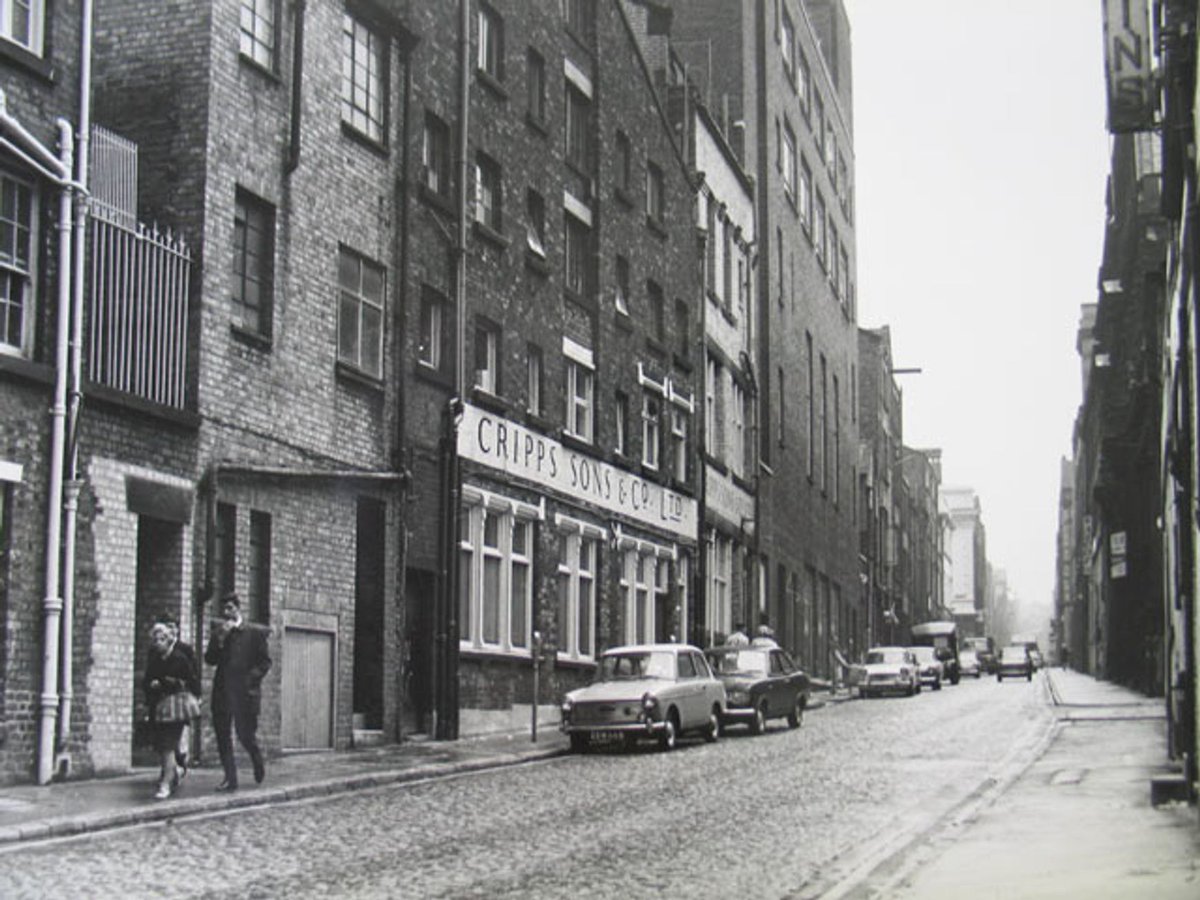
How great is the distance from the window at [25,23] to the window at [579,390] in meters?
15.9

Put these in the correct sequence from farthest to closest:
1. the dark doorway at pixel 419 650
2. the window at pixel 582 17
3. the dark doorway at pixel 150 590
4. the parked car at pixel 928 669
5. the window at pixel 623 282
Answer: the parked car at pixel 928 669, the window at pixel 623 282, the window at pixel 582 17, the dark doorway at pixel 419 650, the dark doorway at pixel 150 590

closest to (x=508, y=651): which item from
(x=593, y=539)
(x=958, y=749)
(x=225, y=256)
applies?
(x=593, y=539)

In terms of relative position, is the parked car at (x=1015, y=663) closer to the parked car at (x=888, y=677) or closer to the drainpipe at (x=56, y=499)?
the parked car at (x=888, y=677)

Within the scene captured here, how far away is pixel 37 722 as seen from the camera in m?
18.2

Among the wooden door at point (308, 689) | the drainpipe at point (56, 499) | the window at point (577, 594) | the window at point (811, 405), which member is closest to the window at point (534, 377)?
the window at point (577, 594)

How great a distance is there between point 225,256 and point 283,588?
13.7ft

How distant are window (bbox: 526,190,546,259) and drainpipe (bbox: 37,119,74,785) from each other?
14.6 meters

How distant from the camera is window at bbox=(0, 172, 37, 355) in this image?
1853 cm

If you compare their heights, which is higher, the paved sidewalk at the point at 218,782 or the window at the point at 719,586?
the window at the point at 719,586

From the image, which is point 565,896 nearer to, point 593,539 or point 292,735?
point 292,735

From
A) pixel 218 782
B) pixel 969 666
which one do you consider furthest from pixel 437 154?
pixel 969 666

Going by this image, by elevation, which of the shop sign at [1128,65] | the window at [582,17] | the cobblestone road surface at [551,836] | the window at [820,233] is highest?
the window at [820,233]

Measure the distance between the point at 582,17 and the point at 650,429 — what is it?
894 cm

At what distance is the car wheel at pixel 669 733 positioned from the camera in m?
25.8
